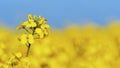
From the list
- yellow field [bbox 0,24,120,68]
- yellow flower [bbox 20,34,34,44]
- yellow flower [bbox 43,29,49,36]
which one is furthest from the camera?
yellow field [bbox 0,24,120,68]

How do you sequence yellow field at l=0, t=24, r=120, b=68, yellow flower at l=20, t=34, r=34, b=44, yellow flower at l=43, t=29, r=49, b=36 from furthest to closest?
yellow field at l=0, t=24, r=120, b=68 → yellow flower at l=43, t=29, r=49, b=36 → yellow flower at l=20, t=34, r=34, b=44

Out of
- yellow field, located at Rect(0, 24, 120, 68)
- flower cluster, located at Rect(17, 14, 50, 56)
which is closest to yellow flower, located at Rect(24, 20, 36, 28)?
flower cluster, located at Rect(17, 14, 50, 56)

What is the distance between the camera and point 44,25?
16.2ft

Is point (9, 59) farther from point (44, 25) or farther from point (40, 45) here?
point (40, 45)

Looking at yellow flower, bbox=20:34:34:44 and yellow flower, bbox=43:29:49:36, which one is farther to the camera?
yellow flower, bbox=43:29:49:36

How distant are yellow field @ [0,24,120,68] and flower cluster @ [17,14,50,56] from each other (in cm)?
386

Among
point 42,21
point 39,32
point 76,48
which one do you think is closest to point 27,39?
point 39,32

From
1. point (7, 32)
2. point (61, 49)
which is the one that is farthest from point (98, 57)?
point (7, 32)

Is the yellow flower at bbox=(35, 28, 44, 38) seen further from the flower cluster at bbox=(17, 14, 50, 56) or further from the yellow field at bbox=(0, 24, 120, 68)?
the yellow field at bbox=(0, 24, 120, 68)

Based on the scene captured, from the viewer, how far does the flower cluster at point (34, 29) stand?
4.80 m

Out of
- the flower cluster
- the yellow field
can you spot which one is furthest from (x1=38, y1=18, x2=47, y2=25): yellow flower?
the yellow field

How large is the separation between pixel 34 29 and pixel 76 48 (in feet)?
22.1

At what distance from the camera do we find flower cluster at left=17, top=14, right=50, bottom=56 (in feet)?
15.8

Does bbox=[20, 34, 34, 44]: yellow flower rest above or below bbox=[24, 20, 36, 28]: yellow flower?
below
